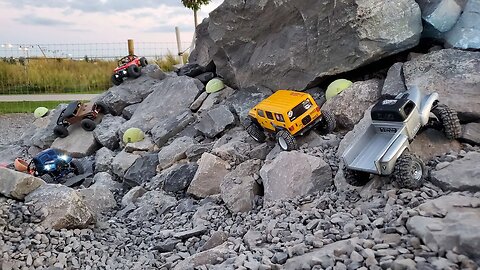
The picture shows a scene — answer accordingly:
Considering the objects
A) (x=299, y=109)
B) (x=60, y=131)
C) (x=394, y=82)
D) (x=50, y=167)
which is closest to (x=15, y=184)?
(x=50, y=167)

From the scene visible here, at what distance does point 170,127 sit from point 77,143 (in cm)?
209

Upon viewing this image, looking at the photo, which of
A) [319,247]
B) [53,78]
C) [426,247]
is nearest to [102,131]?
[319,247]

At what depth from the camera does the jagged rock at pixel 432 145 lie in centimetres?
413

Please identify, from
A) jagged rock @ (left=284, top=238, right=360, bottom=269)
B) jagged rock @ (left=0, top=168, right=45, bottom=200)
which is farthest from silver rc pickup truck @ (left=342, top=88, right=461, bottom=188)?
jagged rock @ (left=0, top=168, right=45, bottom=200)

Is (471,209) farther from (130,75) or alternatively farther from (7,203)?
(130,75)

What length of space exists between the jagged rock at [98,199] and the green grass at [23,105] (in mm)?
9472

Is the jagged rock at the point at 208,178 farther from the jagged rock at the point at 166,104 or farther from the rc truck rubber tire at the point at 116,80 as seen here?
the rc truck rubber tire at the point at 116,80

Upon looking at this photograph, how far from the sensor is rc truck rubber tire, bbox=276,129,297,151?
5047 mm

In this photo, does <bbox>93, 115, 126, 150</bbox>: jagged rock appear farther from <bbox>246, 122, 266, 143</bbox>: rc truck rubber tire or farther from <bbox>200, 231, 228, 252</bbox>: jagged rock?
<bbox>200, 231, 228, 252</bbox>: jagged rock

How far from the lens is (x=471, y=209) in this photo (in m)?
2.94

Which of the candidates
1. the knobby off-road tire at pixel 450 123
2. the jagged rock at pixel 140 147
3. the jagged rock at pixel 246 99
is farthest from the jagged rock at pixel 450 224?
the jagged rock at pixel 140 147

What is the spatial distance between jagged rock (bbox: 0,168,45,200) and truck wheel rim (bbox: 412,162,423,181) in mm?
3867

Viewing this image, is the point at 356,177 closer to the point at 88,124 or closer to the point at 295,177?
the point at 295,177

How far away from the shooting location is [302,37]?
6.37 metres
